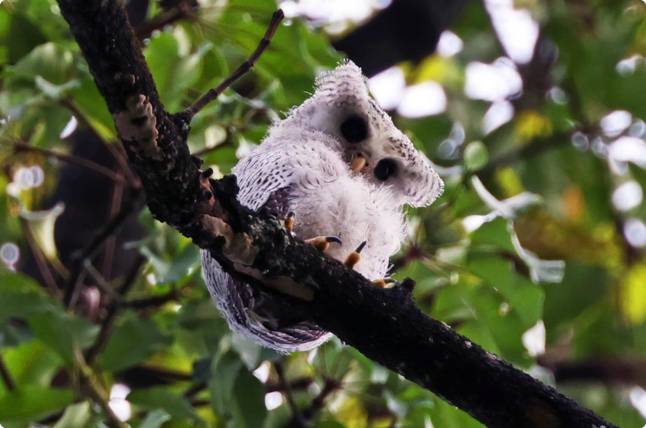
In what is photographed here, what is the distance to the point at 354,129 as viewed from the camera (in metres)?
1.39

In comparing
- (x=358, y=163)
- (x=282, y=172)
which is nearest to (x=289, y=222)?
(x=282, y=172)

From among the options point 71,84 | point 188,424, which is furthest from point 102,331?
point 71,84

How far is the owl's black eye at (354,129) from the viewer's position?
138 cm

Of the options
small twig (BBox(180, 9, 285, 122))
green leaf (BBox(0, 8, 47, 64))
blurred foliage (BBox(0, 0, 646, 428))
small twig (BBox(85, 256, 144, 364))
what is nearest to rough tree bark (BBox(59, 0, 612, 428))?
small twig (BBox(180, 9, 285, 122))

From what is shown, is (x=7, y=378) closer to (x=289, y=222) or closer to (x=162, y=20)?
(x=162, y=20)

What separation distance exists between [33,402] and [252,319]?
742 mm

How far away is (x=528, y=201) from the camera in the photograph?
1999 millimetres

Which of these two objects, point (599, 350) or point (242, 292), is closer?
point (242, 292)

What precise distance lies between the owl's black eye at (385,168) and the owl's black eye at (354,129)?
47mm

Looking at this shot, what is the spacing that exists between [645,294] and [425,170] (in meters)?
1.91

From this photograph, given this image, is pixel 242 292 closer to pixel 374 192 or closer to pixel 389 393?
pixel 374 192

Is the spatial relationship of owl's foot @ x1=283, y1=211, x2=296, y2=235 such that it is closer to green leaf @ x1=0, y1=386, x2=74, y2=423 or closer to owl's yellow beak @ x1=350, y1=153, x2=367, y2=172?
owl's yellow beak @ x1=350, y1=153, x2=367, y2=172

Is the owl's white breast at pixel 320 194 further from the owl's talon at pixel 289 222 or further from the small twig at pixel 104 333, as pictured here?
the small twig at pixel 104 333

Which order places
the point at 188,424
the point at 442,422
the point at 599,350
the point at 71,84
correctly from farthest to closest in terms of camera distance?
the point at 599,350, the point at 188,424, the point at 442,422, the point at 71,84
